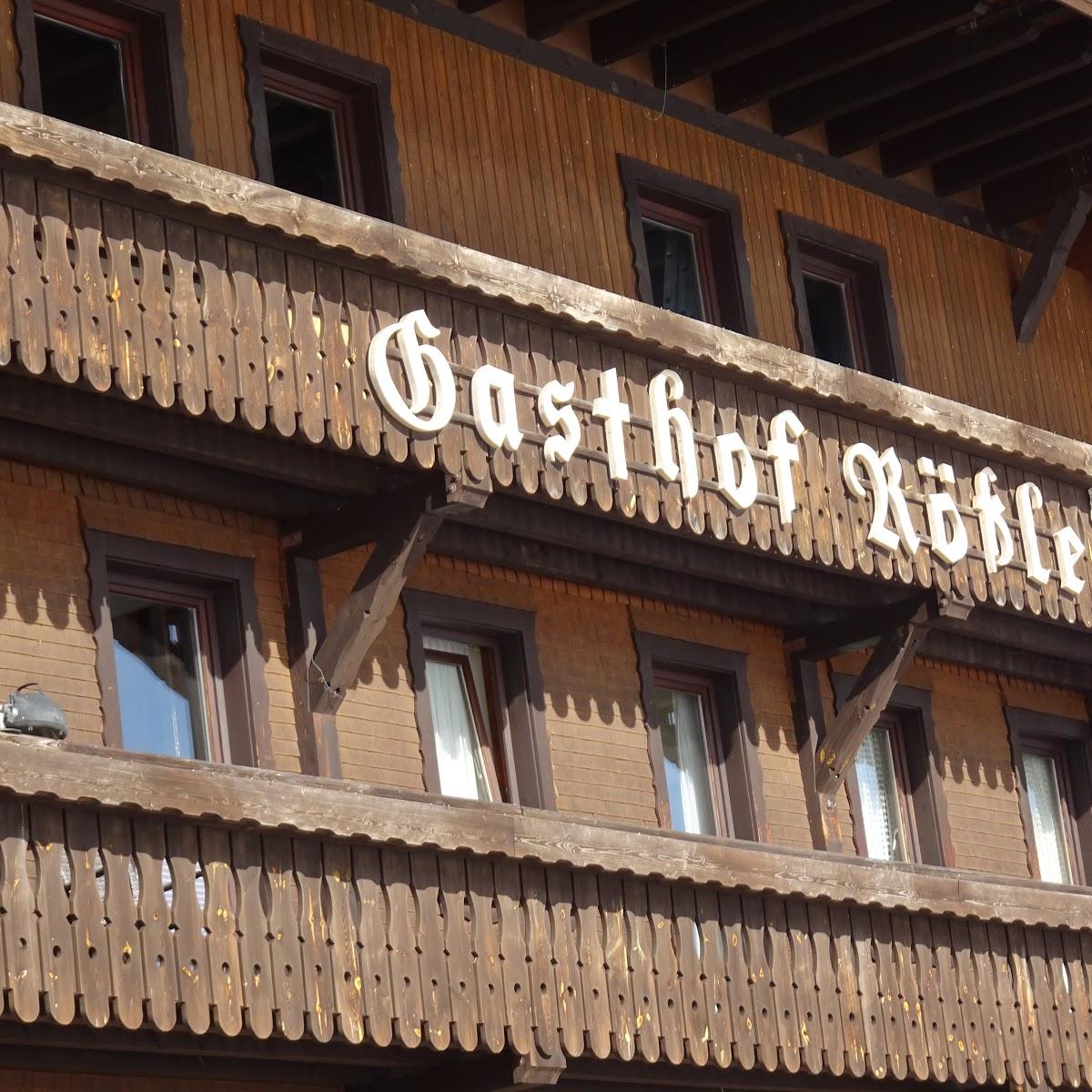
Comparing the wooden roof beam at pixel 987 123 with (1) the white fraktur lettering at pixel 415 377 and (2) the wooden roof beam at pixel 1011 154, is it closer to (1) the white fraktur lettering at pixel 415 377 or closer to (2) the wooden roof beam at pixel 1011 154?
(2) the wooden roof beam at pixel 1011 154

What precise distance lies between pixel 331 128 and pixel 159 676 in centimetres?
396

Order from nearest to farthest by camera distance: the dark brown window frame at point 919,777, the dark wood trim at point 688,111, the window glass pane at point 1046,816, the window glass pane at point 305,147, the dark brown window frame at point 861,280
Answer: the window glass pane at point 305,147, the dark wood trim at point 688,111, the dark brown window frame at point 919,777, the dark brown window frame at point 861,280, the window glass pane at point 1046,816

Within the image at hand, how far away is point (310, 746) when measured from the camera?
619 inches

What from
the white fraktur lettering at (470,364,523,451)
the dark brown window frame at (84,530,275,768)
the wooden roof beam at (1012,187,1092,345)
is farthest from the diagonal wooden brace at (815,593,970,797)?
the dark brown window frame at (84,530,275,768)

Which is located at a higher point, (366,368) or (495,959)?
(366,368)

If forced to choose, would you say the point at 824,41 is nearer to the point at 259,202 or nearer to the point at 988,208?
the point at 988,208

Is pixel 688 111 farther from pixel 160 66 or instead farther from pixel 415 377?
pixel 415 377

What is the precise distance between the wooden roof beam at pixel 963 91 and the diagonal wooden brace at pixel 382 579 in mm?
6500

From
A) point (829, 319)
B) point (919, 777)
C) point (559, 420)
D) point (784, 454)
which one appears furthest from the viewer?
point (829, 319)

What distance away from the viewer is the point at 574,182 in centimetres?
1869

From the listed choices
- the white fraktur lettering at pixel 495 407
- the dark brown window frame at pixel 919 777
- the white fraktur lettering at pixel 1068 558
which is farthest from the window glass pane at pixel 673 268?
the white fraktur lettering at pixel 495 407

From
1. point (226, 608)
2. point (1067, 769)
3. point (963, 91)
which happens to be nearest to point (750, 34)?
point (963, 91)

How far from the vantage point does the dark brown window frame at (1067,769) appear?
68.5ft

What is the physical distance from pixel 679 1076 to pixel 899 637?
11.2ft
